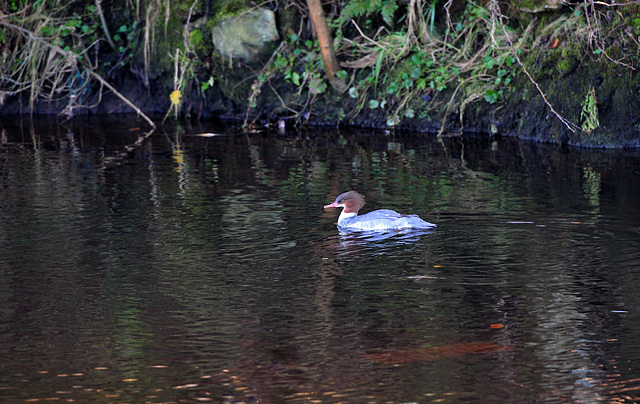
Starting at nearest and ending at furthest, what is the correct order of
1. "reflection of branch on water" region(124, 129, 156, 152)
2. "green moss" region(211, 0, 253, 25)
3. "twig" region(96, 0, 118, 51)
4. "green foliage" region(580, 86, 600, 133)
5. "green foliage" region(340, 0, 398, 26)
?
"green foliage" region(580, 86, 600, 133)
"reflection of branch on water" region(124, 129, 156, 152)
"green foliage" region(340, 0, 398, 26)
"green moss" region(211, 0, 253, 25)
"twig" region(96, 0, 118, 51)

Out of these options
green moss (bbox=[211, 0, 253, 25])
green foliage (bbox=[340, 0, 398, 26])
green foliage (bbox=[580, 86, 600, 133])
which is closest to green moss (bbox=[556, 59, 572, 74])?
green foliage (bbox=[580, 86, 600, 133])

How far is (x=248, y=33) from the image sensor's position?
14.8m

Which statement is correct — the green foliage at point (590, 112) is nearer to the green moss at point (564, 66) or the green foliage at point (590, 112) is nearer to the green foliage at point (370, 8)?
the green moss at point (564, 66)

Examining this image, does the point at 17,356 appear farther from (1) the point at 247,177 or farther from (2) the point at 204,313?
(1) the point at 247,177

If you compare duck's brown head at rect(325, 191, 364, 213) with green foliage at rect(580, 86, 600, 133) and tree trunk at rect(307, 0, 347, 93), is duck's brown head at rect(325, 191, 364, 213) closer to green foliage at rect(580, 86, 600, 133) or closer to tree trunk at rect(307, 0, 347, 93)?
green foliage at rect(580, 86, 600, 133)

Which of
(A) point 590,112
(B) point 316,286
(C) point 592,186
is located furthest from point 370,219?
(A) point 590,112

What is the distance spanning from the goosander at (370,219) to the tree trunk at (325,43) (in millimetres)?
6016

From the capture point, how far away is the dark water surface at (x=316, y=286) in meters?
4.63

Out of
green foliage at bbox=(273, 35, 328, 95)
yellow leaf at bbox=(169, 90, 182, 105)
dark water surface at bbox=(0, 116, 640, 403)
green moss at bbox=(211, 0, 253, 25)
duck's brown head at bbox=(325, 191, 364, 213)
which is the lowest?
dark water surface at bbox=(0, 116, 640, 403)

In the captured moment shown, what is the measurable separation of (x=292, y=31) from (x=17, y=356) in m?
10.7

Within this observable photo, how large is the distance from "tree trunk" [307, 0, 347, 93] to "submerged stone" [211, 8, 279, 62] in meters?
1.09

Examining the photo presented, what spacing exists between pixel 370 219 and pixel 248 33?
25.9 feet

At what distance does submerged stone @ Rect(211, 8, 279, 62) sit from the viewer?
14.8m

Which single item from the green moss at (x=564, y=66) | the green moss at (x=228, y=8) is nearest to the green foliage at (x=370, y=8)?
the green moss at (x=228, y=8)
